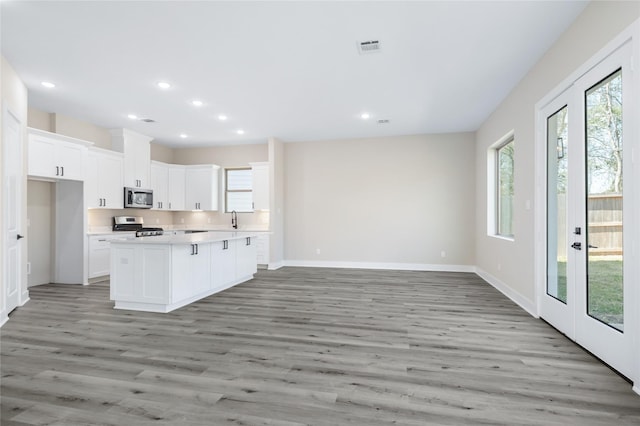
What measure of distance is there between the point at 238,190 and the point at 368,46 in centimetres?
576

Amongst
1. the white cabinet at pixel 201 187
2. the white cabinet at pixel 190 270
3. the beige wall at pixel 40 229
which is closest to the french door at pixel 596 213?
the white cabinet at pixel 190 270

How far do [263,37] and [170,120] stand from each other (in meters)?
3.66

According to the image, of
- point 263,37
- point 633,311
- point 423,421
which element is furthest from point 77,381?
point 633,311

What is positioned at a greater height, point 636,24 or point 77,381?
point 636,24

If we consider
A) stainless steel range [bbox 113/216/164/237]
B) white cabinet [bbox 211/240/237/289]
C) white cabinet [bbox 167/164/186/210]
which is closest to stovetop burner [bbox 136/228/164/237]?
stainless steel range [bbox 113/216/164/237]

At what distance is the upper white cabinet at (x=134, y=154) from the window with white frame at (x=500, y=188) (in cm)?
699

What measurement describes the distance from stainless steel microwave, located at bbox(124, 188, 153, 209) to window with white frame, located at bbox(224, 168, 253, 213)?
1800mm

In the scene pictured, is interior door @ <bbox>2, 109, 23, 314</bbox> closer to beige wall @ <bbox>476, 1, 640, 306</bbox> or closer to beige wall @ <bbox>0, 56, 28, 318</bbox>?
beige wall @ <bbox>0, 56, 28, 318</bbox>

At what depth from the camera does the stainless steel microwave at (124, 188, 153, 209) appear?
694 centimetres

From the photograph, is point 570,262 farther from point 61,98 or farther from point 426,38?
point 61,98

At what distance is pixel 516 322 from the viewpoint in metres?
3.81

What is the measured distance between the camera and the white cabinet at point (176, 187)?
8312mm

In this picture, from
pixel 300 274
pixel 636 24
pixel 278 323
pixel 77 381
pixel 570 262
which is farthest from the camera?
pixel 300 274

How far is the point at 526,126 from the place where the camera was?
4.42 meters
